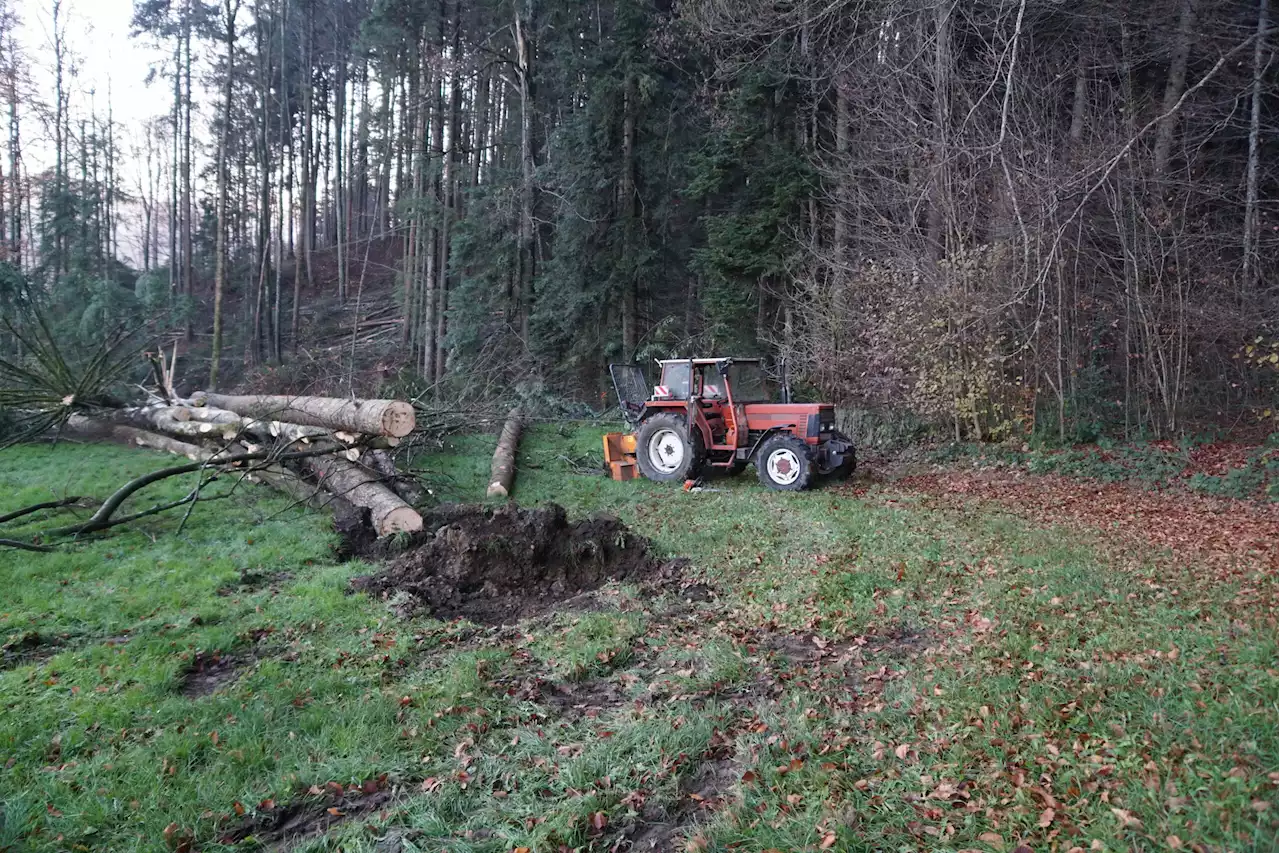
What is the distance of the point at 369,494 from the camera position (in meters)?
8.93

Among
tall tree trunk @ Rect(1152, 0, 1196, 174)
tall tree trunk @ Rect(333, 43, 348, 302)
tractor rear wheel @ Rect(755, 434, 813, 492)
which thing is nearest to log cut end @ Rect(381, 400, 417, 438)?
tractor rear wheel @ Rect(755, 434, 813, 492)

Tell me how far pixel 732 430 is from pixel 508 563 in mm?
5253

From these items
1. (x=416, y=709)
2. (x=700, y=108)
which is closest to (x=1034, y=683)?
(x=416, y=709)

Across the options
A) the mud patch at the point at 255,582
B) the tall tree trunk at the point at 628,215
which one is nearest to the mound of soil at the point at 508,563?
the mud patch at the point at 255,582

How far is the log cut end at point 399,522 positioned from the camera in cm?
820

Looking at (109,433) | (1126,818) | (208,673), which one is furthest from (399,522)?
(109,433)

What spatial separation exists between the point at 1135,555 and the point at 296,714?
699cm

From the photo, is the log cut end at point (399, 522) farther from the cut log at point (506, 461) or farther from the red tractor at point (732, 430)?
the red tractor at point (732, 430)

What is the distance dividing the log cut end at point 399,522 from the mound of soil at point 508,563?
0.23 m

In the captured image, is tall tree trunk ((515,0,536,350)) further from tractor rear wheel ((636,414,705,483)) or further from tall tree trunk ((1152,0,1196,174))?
tall tree trunk ((1152,0,1196,174))

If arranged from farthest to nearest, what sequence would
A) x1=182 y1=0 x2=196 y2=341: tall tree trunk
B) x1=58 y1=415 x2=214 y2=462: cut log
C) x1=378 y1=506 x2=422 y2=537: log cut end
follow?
x1=182 y1=0 x2=196 y2=341: tall tree trunk
x1=58 y1=415 x2=214 y2=462: cut log
x1=378 y1=506 x2=422 y2=537: log cut end

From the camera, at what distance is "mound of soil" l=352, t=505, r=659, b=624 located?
657cm

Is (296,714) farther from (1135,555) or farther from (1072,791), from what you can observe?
(1135,555)

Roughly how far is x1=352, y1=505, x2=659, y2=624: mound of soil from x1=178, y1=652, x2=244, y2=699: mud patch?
4.74 ft
